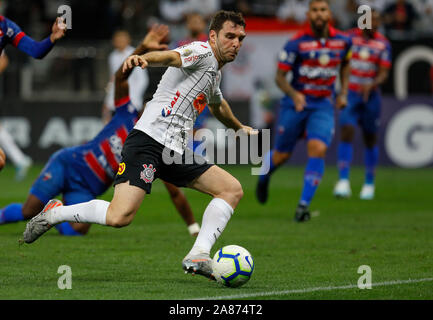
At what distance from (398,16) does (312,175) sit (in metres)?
10.4

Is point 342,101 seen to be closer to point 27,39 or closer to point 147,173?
point 27,39

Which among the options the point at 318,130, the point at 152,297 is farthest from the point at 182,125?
the point at 318,130

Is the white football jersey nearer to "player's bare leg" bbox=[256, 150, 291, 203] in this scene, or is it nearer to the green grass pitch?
the green grass pitch

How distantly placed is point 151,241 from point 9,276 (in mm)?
2605

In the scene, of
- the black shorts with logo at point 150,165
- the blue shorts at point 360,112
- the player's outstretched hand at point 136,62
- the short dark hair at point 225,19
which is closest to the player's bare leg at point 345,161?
the blue shorts at point 360,112

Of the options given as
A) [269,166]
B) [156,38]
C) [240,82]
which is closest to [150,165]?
[156,38]

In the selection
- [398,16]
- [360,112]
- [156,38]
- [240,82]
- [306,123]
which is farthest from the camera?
[398,16]

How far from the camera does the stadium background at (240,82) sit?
1861cm

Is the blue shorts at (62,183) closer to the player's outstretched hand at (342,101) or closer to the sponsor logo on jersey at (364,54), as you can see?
the player's outstretched hand at (342,101)

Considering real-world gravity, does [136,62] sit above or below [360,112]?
above

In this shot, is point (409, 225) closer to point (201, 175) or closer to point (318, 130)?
point (318, 130)

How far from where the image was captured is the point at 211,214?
6738 mm

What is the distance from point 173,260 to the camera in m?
7.75

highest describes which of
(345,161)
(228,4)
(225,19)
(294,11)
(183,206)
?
(228,4)
